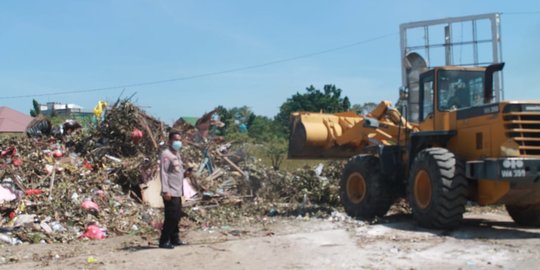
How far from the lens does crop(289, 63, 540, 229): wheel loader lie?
8789 millimetres

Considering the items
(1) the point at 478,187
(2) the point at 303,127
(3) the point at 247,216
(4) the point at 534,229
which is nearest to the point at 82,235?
(3) the point at 247,216

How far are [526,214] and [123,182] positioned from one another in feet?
27.2

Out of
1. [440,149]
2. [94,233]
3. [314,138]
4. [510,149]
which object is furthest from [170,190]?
[510,149]

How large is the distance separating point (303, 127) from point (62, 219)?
5.07 meters

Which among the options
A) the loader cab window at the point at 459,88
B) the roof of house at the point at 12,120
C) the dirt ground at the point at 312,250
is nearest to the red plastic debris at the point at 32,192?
the dirt ground at the point at 312,250

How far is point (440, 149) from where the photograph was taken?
9.55 m

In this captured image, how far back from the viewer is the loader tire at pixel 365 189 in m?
11.2

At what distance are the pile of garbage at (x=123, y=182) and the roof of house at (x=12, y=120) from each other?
32.5 m

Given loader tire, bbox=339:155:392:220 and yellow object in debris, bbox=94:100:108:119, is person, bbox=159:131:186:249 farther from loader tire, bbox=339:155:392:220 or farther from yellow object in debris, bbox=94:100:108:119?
yellow object in debris, bbox=94:100:108:119

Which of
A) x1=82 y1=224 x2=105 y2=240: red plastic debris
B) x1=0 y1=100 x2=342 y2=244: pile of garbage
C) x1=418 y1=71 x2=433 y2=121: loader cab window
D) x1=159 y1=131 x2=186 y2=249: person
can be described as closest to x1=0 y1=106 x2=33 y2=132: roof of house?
x1=0 y1=100 x2=342 y2=244: pile of garbage

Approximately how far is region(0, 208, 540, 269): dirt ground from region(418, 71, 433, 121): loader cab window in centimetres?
200

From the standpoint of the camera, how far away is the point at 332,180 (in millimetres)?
15078

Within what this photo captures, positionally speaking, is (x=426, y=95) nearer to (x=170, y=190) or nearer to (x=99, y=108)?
(x=170, y=190)

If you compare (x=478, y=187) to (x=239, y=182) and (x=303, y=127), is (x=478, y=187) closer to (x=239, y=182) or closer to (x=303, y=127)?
(x=303, y=127)
